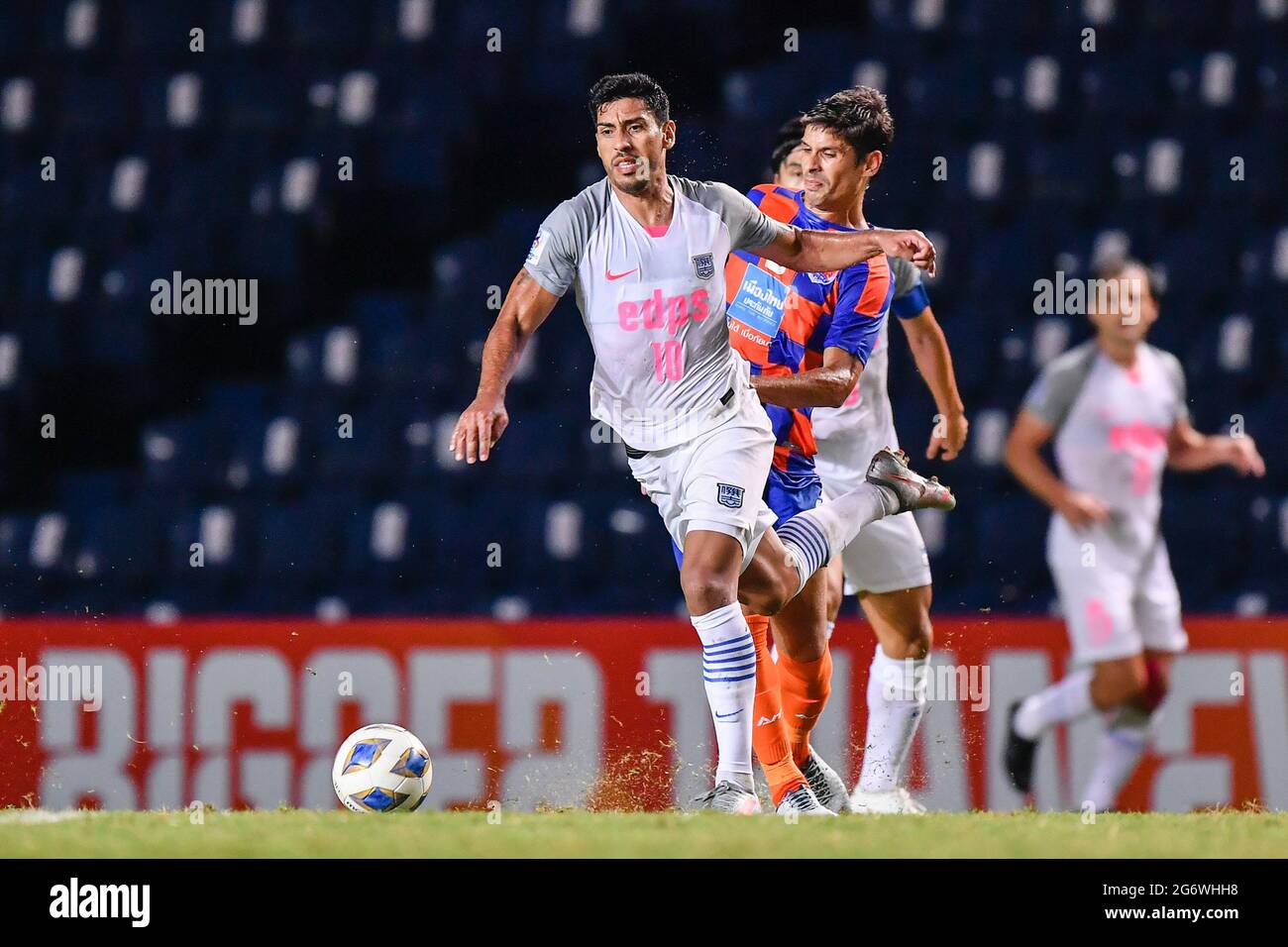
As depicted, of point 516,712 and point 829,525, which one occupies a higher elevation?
point 829,525

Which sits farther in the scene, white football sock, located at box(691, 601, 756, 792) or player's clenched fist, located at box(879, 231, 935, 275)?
player's clenched fist, located at box(879, 231, 935, 275)

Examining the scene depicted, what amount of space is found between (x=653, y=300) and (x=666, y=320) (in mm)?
62

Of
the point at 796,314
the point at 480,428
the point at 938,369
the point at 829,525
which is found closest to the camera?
the point at 480,428

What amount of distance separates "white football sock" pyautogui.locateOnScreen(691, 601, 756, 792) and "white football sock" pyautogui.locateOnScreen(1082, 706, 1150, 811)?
1693 millimetres

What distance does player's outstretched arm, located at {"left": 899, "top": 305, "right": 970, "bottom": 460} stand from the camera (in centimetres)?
561

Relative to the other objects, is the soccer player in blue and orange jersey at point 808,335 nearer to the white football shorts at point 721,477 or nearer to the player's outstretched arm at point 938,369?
the white football shorts at point 721,477

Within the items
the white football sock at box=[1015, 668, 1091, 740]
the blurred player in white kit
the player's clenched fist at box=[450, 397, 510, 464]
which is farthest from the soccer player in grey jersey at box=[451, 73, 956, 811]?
the white football sock at box=[1015, 668, 1091, 740]

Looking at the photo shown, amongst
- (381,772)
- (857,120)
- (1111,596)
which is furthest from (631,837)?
(1111,596)

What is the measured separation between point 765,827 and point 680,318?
1372 mm

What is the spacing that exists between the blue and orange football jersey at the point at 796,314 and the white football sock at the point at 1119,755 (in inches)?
55.5

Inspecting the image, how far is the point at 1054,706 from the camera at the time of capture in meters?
5.70

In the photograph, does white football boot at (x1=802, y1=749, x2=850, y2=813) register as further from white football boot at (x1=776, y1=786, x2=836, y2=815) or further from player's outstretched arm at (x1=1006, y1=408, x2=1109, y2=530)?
player's outstretched arm at (x1=1006, y1=408, x2=1109, y2=530)

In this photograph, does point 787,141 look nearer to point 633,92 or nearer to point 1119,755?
point 633,92

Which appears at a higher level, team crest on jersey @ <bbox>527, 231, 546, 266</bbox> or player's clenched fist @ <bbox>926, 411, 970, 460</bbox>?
team crest on jersey @ <bbox>527, 231, 546, 266</bbox>
